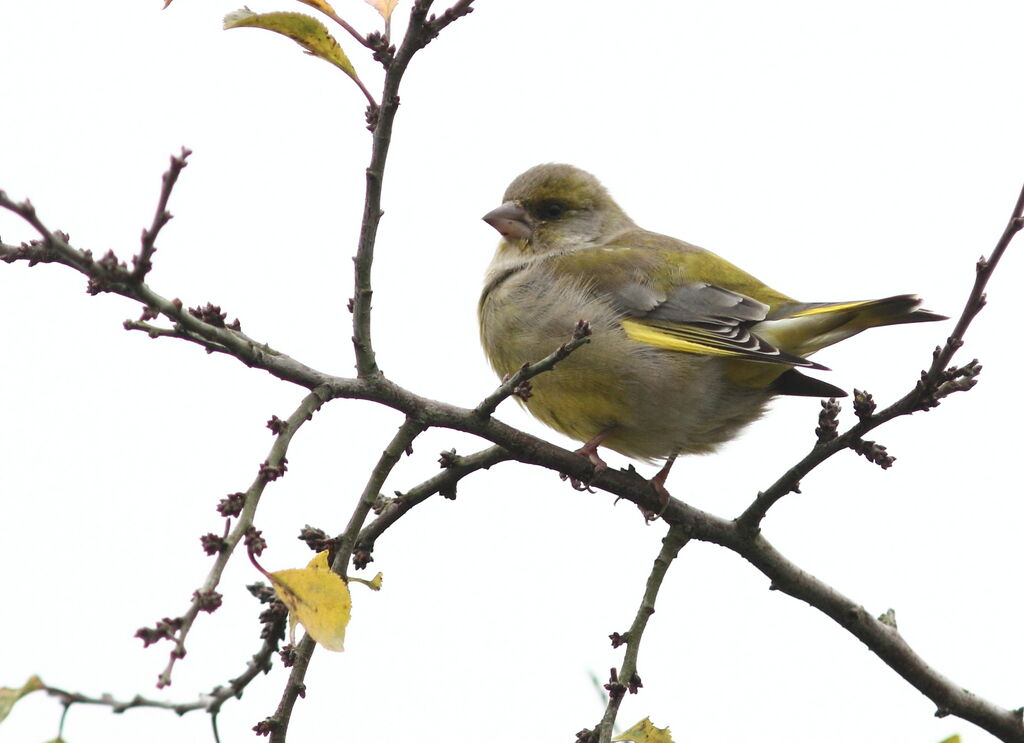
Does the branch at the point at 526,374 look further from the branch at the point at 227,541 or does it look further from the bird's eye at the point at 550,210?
the bird's eye at the point at 550,210

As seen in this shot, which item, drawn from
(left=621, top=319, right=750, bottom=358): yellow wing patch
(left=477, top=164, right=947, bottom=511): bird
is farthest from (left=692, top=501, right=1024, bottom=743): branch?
(left=621, top=319, right=750, bottom=358): yellow wing patch

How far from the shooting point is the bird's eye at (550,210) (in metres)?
6.98

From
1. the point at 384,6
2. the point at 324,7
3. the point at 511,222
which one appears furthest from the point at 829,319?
the point at 324,7

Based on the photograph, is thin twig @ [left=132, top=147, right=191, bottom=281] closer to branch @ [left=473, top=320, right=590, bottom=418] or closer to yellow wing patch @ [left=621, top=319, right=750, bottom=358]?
branch @ [left=473, top=320, right=590, bottom=418]

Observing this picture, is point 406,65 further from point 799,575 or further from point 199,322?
point 799,575

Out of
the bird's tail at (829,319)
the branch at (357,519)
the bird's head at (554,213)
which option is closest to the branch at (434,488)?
the branch at (357,519)

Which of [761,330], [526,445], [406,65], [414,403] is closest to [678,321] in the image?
[761,330]

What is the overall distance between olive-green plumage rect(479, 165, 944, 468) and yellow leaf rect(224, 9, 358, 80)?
2568 millimetres

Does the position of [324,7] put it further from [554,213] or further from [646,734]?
[554,213]

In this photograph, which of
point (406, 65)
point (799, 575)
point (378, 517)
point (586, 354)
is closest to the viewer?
point (406, 65)

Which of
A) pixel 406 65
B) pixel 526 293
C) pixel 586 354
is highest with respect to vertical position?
pixel 526 293

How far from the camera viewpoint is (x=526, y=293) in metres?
5.88

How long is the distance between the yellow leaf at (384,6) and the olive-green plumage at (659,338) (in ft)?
8.23

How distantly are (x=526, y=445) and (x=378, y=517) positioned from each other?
56 cm
